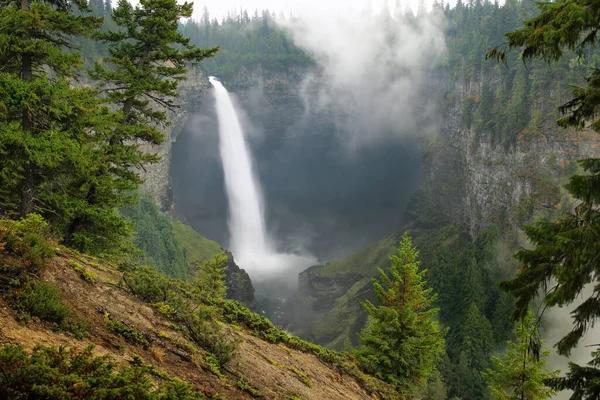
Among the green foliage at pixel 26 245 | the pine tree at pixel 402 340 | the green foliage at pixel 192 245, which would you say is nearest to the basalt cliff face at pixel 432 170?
the green foliage at pixel 192 245

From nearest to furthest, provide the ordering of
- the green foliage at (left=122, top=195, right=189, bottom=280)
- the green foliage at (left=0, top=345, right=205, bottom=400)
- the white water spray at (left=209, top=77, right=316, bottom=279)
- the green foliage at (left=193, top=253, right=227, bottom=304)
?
the green foliage at (left=0, top=345, right=205, bottom=400), the green foliage at (left=193, top=253, right=227, bottom=304), the green foliage at (left=122, top=195, right=189, bottom=280), the white water spray at (left=209, top=77, right=316, bottom=279)

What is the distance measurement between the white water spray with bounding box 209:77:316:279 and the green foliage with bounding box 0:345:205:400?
10779 centimetres

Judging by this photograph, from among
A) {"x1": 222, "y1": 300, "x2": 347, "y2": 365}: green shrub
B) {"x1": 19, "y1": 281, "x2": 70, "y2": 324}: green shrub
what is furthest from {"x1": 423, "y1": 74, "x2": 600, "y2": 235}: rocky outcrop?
{"x1": 19, "y1": 281, "x2": 70, "y2": 324}: green shrub

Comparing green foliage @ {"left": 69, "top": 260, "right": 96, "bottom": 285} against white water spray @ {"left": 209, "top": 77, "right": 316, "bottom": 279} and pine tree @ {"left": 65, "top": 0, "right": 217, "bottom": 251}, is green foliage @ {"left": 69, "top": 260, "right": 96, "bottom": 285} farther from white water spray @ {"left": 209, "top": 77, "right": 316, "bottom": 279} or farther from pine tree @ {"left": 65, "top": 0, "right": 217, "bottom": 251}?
white water spray @ {"left": 209, "top": 77, "right": 316, "bottom": 279}

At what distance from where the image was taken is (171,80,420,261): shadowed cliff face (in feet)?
417

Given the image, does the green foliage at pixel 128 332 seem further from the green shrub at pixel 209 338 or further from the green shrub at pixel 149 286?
the green shrub at pixel 149 286

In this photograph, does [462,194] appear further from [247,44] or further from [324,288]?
[247,44]

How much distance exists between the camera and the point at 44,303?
6477 mm

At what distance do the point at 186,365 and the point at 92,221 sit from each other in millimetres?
9587

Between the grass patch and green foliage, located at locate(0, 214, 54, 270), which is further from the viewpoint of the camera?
the grass patch

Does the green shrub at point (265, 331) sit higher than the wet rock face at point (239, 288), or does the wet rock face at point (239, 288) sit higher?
the wet rock face at point (239, 288)

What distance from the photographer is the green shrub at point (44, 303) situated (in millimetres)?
6363

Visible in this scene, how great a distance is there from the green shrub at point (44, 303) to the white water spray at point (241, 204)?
347 feet

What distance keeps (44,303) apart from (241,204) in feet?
366
